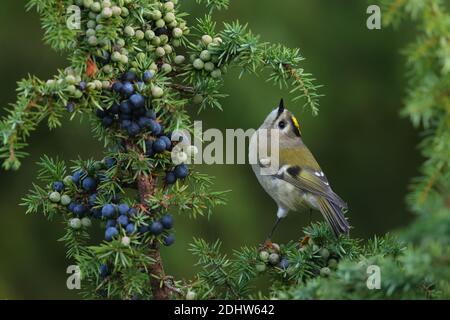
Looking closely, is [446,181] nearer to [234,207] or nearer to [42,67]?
[234,207]

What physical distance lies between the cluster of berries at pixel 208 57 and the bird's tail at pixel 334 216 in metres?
0.80

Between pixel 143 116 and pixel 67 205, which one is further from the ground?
pixel 143 116

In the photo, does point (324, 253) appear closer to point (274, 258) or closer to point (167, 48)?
point (274, 258)

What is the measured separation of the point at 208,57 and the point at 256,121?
2.66 m

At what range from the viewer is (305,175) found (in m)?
4.25

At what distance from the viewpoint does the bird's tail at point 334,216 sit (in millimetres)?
3270

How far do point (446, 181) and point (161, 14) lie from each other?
1331mm

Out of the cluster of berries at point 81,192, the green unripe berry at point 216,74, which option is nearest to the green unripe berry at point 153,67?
the green unripe berry at point 216,74

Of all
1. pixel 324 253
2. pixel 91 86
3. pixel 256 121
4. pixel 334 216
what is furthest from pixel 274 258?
pixel 256 121

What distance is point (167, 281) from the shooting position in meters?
2.78

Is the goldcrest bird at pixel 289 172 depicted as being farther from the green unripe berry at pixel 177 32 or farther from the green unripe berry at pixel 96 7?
the green unripe berry at pixel 96 7

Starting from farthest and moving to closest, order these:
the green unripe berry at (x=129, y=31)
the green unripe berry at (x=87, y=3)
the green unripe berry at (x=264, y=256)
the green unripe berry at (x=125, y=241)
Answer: the green unripe berry at (x=264, y=256)
the green unripe berry at (x=129, y=31)
the green unripe berry at (x=87, y=3)
the green unripe berry at (x=125, y=241)
